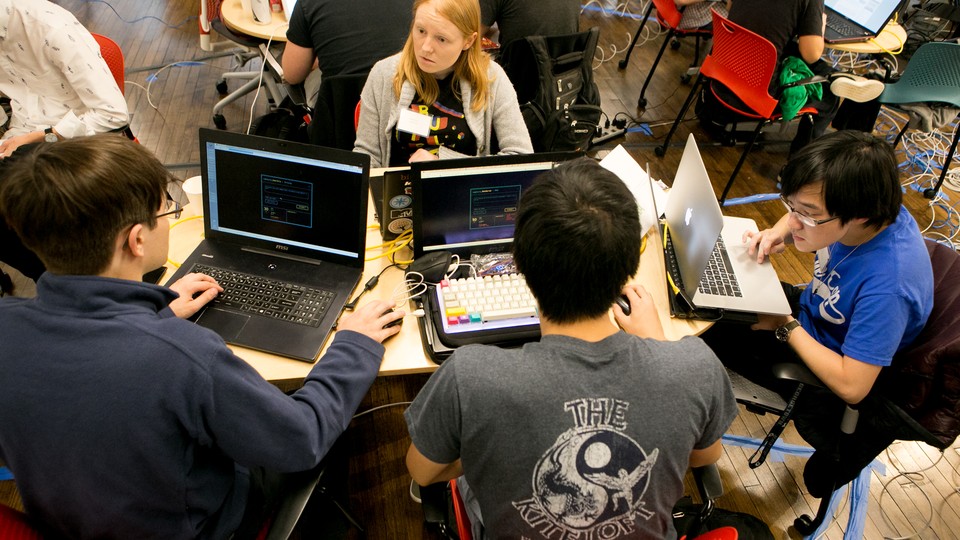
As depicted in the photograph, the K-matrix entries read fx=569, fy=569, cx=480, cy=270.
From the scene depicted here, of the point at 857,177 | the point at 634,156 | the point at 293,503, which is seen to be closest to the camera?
the point at 293,503

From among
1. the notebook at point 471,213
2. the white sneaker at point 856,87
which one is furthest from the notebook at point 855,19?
the notebook at point 471,213

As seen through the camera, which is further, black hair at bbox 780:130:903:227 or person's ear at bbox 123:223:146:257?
black hair at bbox 780:130:903:227

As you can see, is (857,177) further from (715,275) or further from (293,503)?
(293,503)

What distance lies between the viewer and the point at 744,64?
2.92 m

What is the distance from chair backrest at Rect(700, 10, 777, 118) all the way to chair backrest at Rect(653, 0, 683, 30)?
2.65ft

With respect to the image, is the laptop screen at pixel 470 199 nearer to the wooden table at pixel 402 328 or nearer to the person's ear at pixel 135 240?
the wooden table at pixel 402 328

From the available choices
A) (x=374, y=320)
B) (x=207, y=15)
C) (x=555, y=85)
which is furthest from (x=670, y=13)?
(x=374, y=320)

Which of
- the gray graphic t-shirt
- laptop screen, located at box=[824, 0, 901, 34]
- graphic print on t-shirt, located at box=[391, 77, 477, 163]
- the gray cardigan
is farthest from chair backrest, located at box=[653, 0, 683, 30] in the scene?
the gray graphic t-shirt

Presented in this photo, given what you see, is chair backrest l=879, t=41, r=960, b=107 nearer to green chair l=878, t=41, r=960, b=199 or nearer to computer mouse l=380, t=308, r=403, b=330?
green chair l=878, t=41, r=960, b=199

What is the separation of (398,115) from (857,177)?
147cm

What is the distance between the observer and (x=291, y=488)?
1.26m

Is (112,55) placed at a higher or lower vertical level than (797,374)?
higher

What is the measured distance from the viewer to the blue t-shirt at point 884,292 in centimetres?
146

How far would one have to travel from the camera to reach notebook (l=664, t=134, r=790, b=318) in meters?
1.51
